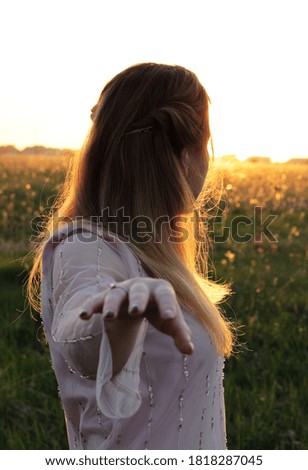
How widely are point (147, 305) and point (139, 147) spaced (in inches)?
36.4

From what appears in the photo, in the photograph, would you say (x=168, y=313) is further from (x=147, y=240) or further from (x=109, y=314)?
(x=147, y=240)

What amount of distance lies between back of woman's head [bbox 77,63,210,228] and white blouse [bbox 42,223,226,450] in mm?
201

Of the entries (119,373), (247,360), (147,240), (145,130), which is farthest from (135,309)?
(247,360)

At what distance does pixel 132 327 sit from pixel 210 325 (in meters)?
0.73

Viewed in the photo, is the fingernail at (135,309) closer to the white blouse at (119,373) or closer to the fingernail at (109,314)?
the fingernail at (109,314)

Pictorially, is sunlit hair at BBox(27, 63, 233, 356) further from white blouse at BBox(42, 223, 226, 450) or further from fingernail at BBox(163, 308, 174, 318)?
fingernail at BBox(163, 308, 174, 318)

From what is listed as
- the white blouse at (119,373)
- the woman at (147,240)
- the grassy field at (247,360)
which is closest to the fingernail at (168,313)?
the white blouse at (119,373)

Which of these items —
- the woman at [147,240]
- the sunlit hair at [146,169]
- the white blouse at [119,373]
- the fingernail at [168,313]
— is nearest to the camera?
the fingernail at [168,313]

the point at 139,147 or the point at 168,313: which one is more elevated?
the point at 139,147

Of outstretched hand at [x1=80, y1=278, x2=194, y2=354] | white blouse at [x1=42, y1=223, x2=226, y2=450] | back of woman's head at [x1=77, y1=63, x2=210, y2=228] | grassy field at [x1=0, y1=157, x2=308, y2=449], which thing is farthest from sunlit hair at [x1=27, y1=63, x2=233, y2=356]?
grassy field at [x1=0, y1=157, x2=308, y2=449]

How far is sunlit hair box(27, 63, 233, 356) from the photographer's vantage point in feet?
6.26

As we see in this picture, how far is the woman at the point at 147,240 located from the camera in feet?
5.78

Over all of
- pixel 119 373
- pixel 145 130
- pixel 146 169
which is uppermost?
pixel 145 130

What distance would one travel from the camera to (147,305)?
1.08m
